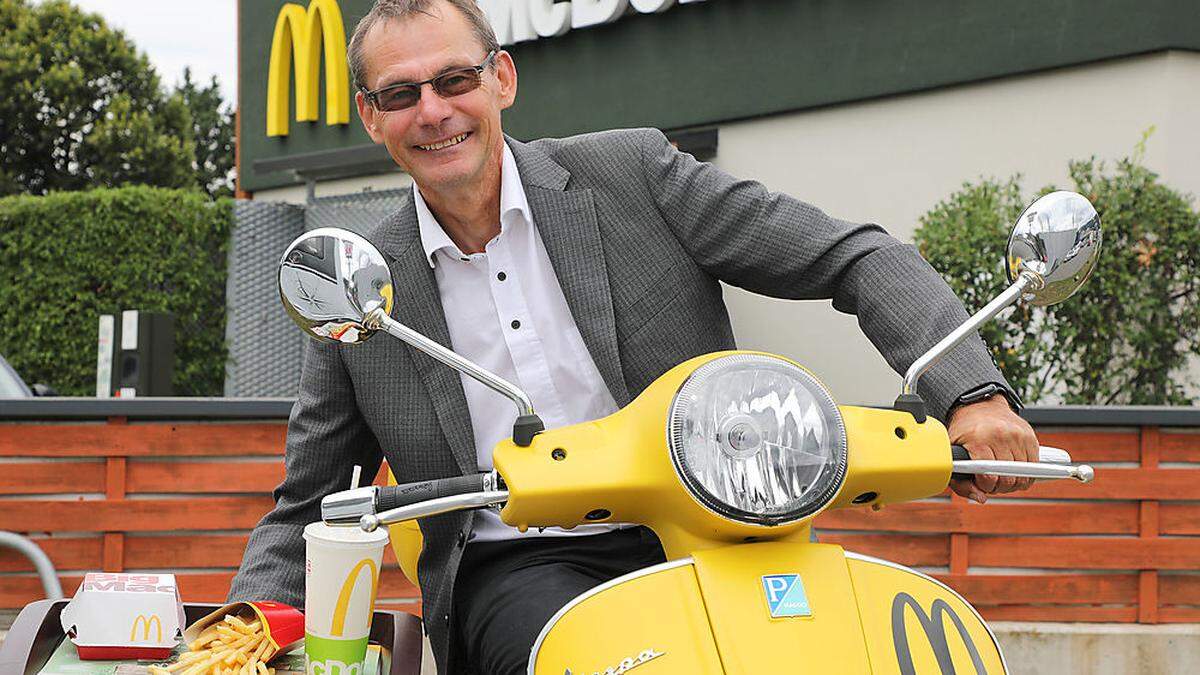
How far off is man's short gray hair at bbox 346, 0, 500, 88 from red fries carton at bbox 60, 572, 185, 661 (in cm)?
91

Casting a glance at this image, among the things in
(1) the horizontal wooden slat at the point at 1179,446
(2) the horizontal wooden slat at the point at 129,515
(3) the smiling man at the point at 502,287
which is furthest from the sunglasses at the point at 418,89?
(1) the horizontal wooden slat at the point at 1179,446

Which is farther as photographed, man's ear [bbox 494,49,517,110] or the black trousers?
man's ear [bbox 494,49,517,110]

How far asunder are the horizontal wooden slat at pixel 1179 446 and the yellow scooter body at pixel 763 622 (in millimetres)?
3282

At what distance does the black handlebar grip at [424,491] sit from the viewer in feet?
5.42

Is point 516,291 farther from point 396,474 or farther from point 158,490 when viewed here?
point 158,490

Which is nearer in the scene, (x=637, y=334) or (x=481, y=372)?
(x=481, y=372)

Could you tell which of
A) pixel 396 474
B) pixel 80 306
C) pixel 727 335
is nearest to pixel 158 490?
pixel 396 474

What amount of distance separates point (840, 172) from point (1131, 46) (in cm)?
222

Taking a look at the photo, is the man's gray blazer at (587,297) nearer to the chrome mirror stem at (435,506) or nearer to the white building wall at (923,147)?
the chrome mirror stem at (435,506)

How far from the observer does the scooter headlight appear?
59.1 inches

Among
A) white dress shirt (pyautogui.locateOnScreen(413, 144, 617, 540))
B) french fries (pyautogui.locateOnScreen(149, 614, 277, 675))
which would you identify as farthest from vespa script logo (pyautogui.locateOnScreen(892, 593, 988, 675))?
A: french fries (pyautogui.locateOnScreen(149, 614, 277, 675))

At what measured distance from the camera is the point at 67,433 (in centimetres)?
482

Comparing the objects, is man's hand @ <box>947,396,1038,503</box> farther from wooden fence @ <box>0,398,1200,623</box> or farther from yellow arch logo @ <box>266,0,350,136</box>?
yellow arch logo @ <box>266,0,350,136</box>

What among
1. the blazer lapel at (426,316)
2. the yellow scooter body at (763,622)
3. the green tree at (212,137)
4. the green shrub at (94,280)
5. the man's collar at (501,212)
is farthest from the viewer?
the green tree at (212,137)
